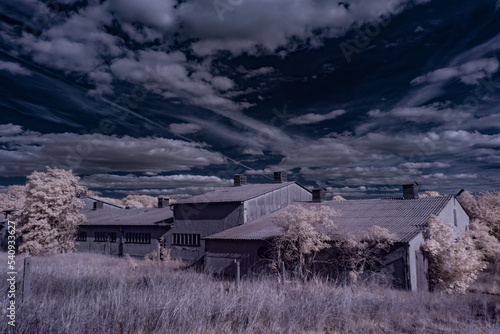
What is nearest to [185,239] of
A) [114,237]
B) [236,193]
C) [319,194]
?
[236,193]

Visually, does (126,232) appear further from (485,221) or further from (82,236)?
(485,221)

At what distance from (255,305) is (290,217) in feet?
36.7

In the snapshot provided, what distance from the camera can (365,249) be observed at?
1681cm

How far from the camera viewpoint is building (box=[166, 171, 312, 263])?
27312mm

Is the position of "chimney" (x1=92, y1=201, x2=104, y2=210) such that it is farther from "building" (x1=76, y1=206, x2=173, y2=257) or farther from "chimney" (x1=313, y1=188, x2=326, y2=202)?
"chimney" (x1=313, y1=188, x2=326, y2=202)

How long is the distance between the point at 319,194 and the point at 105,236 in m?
26.5

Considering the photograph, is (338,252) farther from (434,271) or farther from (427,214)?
(427,214)

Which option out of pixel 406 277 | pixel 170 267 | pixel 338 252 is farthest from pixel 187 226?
pixel 406 277

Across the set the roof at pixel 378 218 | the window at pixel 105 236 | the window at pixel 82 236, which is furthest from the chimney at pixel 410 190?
the window at pixel 82 236

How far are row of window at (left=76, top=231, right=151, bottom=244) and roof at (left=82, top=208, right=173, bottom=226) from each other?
Result: 128 centimetres

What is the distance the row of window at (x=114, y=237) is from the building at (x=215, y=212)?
3470 mm

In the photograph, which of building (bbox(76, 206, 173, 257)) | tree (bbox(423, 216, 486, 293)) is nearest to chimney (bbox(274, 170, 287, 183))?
building (bbox(76, 206, 173, 257))

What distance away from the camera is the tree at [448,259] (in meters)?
16.7

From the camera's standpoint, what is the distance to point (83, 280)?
1206 cm
